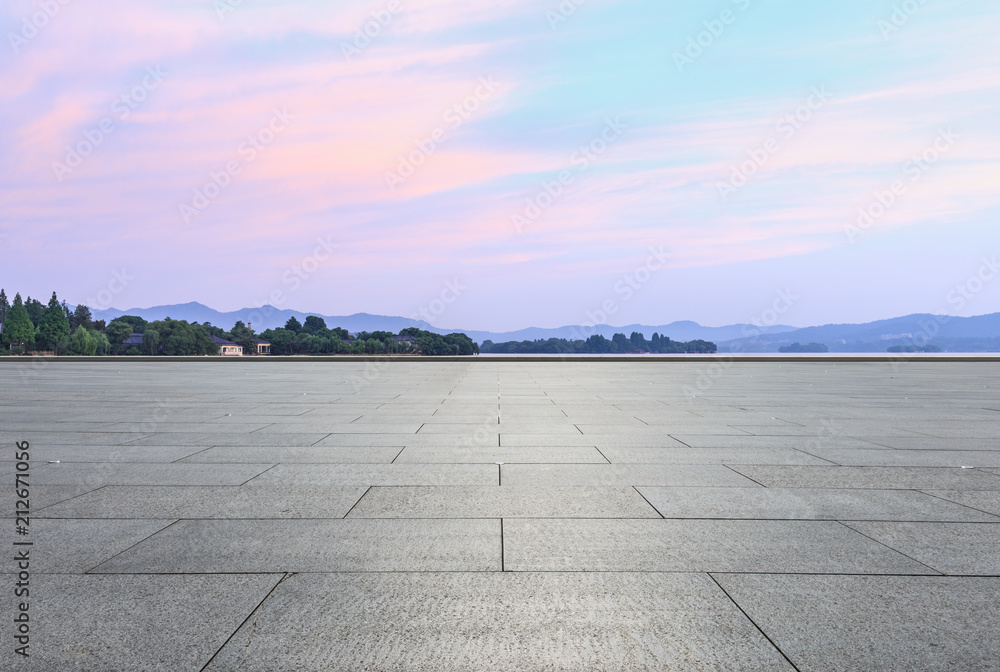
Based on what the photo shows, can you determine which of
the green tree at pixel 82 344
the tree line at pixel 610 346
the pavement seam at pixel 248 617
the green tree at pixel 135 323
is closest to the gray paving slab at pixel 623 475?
the pavement seam at pixel 248 617

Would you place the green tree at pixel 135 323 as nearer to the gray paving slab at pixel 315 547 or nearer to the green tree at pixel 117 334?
the green tree at pixel 117 334

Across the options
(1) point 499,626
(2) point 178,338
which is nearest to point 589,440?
(1) point 499,626

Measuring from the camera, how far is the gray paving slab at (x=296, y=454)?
27.1 feet

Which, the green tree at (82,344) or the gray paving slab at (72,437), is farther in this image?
the green tree at (82,344)

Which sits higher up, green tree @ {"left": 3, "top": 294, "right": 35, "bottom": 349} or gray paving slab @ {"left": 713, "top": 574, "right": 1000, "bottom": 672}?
green tree @ {"left": 3, "top": 294, "right": 35, "bottom": 349}

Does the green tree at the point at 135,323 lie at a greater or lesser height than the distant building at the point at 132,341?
greater

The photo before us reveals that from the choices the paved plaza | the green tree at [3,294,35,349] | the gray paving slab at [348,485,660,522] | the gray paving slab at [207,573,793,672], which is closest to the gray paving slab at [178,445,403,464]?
the paved plaza

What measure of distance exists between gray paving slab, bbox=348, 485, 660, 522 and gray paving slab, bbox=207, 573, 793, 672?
4.83ft

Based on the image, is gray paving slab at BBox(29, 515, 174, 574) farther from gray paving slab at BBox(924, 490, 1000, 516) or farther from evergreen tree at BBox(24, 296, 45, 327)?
evergreen tree at BBox(24, 296, 45, 327)

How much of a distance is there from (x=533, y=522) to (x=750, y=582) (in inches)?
74.8

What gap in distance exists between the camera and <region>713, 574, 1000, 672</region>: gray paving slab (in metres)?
3.20

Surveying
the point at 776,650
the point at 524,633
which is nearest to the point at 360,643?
the point at 524,633

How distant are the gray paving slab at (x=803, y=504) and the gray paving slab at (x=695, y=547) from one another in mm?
278

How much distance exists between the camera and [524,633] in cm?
345
